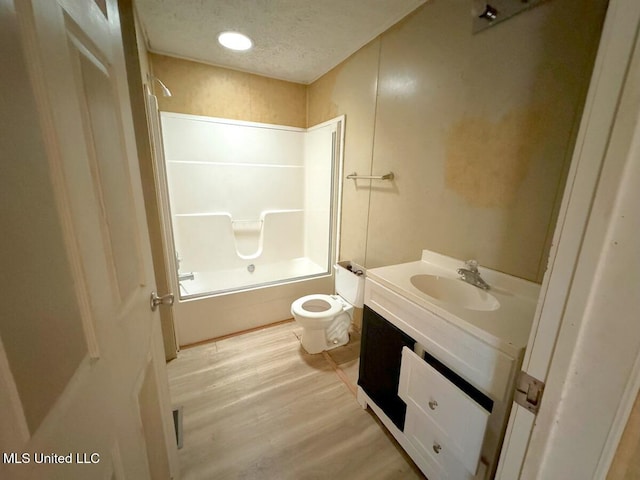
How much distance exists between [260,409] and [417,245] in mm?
1444

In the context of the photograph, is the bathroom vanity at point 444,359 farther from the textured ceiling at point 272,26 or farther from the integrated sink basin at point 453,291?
the textured ceiling at point 272,26

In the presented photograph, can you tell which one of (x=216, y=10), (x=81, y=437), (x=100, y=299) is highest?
(x=216, y=10)

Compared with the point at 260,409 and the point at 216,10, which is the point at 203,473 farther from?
the point at 216,10

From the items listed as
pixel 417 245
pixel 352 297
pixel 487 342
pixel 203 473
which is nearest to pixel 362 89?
pixel 417 245

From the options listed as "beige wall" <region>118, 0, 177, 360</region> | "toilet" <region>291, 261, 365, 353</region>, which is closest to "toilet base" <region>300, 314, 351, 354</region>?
"toilet" <region>291, 261, 365, 353</region>

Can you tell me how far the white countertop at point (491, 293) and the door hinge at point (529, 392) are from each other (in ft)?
1.13

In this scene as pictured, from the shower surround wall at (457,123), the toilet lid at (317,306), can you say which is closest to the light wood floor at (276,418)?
the toilet lid at (317,306)

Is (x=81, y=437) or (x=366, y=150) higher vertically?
(x=366, y=150)

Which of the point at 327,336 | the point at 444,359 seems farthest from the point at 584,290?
the point at 327,336

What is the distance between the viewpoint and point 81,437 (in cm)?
40

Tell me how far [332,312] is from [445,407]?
1061 mm

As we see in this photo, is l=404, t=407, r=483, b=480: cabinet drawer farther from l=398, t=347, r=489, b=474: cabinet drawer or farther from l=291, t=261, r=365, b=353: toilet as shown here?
l=291, t=261, r=365, b=353: toilet

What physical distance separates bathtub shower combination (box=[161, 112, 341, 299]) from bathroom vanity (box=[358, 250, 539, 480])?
1.31m

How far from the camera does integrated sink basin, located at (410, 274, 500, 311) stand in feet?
3.98
